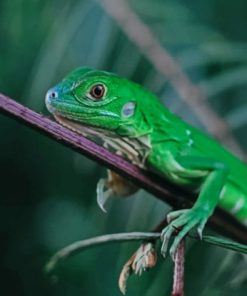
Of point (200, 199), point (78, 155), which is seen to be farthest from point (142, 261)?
point (78, 155)

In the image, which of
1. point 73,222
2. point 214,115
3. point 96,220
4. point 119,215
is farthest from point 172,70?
point 73,222

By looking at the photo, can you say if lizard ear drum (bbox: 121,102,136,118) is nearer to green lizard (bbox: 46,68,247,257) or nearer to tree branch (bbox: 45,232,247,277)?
green lizard (bbox: 46,68,247,257)

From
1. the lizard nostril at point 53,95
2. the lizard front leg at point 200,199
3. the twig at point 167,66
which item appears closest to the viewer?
the lizard front leg at point 200,199

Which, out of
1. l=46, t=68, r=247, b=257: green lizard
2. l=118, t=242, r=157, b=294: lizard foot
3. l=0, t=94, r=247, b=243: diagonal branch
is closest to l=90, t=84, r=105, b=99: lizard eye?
l=46, t=68, r=247, b=257: green lizard

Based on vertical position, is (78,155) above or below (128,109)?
below

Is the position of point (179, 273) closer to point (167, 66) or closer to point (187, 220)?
point (187, 220)

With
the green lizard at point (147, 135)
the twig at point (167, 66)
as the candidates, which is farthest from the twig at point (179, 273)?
the twig at point (167, 66)

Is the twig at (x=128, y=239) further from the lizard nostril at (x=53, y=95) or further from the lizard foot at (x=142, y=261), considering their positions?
the lizard nostril at (x=53, y=95)
